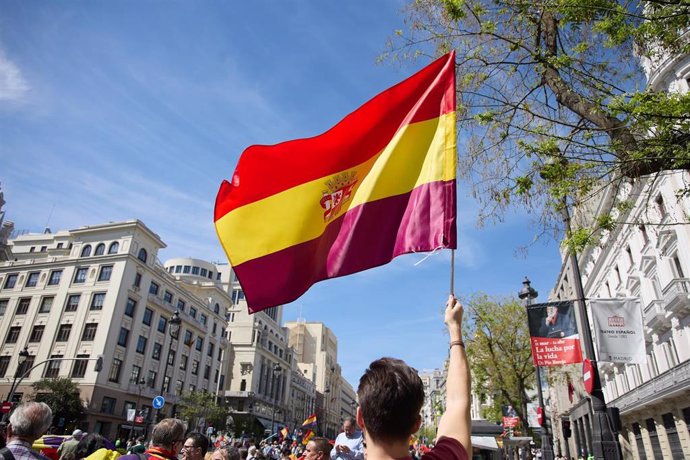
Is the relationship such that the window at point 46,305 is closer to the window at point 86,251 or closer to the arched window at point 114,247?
the window at point 86,251

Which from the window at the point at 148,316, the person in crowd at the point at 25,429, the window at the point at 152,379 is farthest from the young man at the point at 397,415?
the window at the point at 152,379

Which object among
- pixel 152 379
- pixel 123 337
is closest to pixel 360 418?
pixel 123 337

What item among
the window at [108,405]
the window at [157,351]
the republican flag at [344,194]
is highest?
the window at [157,351]

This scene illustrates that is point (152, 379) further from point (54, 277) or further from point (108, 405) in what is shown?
point (54, 277)

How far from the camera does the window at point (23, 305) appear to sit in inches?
1897

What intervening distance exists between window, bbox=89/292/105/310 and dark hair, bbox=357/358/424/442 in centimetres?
4997

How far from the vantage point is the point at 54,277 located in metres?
49.2

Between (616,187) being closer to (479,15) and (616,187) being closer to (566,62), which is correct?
(566,62)

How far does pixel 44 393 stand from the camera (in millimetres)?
39562

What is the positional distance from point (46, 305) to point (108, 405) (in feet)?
44.2

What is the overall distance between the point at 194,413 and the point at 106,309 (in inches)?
622

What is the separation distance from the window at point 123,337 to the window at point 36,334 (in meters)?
8.10

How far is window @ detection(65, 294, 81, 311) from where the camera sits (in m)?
46.5

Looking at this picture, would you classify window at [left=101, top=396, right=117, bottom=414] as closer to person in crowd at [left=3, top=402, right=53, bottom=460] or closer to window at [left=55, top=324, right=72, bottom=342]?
window at [left=55, top=324, right=72, bottom=342]
